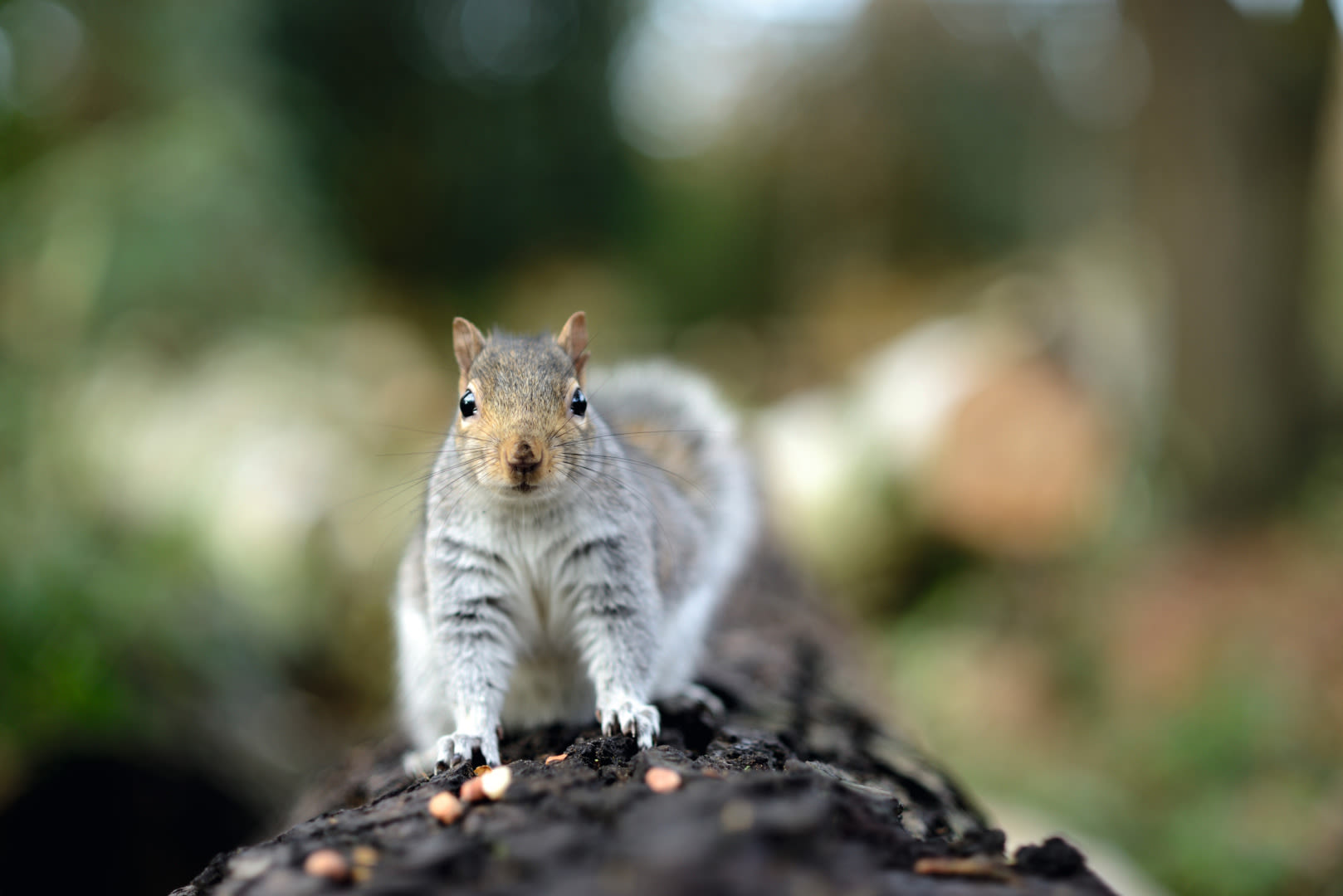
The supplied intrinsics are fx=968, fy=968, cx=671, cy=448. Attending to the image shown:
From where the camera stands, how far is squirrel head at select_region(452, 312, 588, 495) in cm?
176

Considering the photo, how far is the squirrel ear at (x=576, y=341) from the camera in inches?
80.1

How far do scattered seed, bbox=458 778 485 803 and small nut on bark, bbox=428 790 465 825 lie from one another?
1 cm

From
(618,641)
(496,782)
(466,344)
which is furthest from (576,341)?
(496,782)

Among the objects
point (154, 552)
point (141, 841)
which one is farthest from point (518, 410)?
point (154, 552)

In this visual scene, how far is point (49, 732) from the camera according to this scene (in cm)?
307

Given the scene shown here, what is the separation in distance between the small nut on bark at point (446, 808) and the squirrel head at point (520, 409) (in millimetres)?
612

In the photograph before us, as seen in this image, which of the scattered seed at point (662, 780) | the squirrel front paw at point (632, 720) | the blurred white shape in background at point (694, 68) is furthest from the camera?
the blurred white shape in background at point (694, 68)

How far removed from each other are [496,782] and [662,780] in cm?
25

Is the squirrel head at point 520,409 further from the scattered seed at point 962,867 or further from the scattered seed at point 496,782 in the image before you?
the scattered seed at point 962,867

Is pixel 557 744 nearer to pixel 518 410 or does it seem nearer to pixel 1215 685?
pixel 518 410

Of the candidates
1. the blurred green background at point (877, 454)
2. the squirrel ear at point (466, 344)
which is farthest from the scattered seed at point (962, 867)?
the squirrel ear at point (466, 344)

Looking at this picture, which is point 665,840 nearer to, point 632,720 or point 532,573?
point 632,720

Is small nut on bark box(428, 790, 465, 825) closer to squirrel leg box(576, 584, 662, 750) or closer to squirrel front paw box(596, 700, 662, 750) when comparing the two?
squirrel front paw box(596, 700, 662, 750)

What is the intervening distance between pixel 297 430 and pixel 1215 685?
5.43m
